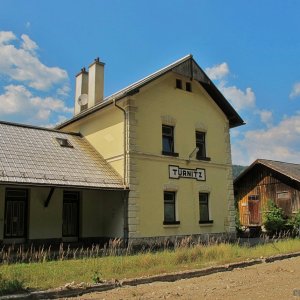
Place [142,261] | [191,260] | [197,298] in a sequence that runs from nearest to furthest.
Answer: [197,298], [142,261], [191,260]

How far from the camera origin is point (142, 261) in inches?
406

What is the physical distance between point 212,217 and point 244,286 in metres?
10.3

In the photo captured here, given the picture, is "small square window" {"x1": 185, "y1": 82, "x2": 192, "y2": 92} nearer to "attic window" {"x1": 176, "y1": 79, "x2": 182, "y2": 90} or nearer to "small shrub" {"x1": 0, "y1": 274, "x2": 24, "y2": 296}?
"attic window" {"x1": 176, "y1": 79, "x2": 182, "y2": 90}

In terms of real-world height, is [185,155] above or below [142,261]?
above

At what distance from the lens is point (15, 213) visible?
572 inches

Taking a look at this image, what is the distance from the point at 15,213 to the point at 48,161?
2.16 m

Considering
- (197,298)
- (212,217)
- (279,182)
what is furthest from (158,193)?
(279,182)

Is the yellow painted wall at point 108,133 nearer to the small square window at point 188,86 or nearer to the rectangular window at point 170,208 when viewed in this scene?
the rectangular window at point 170,208

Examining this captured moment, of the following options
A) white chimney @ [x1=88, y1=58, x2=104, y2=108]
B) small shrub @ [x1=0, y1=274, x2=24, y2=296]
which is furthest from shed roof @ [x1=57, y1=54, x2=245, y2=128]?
small shrub @ [x1=0, y1=274, x2=24, y2=296]

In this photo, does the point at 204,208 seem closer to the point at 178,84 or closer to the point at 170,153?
the point at 170,153

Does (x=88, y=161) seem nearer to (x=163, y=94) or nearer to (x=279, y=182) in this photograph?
(x=163, y=94)

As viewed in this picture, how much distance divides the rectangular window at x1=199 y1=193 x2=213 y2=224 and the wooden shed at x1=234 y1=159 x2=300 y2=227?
780cm

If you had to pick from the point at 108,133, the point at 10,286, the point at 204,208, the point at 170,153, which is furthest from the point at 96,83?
the point at 10,286

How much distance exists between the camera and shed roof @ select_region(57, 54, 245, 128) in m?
16.5
